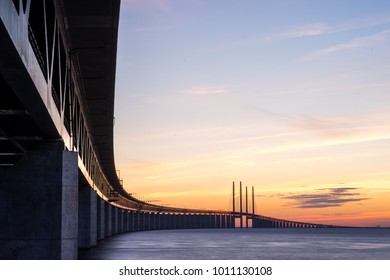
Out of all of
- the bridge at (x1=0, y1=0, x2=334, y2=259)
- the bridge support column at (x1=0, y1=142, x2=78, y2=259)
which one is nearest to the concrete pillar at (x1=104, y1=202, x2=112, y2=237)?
the bridge at (x1=0, y1=0, x2=334, y2=259)

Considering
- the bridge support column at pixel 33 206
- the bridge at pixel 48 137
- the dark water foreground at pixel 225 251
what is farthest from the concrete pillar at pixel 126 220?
the bridge support column at pixel 33 206

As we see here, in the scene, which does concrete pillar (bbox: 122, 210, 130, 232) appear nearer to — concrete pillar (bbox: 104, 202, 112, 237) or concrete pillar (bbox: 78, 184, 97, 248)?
concrete pillar (bbox: 104, 202, 112, 237)

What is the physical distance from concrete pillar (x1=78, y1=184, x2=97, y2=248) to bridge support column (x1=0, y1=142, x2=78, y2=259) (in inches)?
1379

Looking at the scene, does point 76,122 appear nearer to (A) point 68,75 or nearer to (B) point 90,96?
(B) point 90,96

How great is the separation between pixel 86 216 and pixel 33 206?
119 feet

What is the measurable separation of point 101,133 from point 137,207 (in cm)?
14041

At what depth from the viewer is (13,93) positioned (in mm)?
20969

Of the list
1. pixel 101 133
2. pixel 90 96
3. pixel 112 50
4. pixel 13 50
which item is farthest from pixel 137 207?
pixel 13 50

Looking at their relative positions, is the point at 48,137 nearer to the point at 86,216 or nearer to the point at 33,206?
the point at 33,206

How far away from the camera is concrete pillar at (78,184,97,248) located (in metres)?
63.4

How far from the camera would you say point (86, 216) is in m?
64.2

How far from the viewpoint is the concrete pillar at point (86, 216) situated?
6338cm

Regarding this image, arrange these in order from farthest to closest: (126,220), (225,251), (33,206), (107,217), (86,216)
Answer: (126,220) < (107,217) < (225,251) < (86,216) < (33,206)

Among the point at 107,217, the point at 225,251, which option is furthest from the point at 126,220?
the point at 225,251
